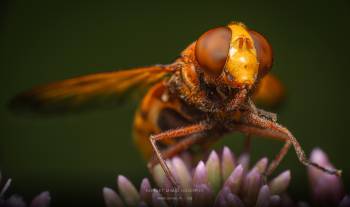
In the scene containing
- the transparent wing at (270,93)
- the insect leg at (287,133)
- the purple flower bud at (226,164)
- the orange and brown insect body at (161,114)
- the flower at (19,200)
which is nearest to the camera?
the flower at (19,200)

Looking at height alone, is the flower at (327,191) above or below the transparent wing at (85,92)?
below

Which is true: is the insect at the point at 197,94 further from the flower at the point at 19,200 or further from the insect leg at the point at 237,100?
the flower at the point at 19,200

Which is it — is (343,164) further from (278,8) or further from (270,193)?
(270,193)

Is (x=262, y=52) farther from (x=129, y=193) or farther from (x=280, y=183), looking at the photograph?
(x=129, y=193)

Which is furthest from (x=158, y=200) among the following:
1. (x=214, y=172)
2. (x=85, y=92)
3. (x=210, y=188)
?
(x=85, y=92)

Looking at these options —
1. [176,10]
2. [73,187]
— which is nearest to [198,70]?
[73,187]

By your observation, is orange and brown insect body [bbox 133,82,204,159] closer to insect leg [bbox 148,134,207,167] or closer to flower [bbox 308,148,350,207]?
insect leg [bbox 148,134,207,167]

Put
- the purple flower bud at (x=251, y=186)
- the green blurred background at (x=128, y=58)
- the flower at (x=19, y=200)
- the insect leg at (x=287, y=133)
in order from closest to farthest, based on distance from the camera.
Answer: the flower at (x=19, y=200) → the insect leg at (x=287, y=133) → the purple flower bud at (x=251, y=186) → the green blurred background at (x=128, y=58)

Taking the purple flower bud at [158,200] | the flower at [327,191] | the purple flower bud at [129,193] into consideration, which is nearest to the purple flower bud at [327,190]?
the flower at [327,191]
